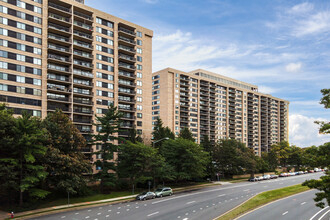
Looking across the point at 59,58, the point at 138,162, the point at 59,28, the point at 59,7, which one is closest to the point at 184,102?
the point at 59,58

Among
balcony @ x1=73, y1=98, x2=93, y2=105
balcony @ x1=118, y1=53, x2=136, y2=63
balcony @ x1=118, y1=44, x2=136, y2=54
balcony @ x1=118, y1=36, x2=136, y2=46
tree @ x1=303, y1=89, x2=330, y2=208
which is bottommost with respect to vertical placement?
tree @ x1=303, y1=89, x2=330, y2=208

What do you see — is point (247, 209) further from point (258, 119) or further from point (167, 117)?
point (258, 119)

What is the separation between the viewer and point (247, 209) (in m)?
32.6

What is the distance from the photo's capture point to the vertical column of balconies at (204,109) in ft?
355

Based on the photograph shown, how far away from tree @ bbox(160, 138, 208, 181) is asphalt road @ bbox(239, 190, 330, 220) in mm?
17494

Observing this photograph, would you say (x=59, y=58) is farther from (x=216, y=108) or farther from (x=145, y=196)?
(x=216, y=108)

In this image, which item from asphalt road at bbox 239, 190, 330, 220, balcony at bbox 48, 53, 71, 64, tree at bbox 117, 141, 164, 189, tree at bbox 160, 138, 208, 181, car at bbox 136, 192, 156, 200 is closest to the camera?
asphalt road at bbox 239, 190, 330, 220

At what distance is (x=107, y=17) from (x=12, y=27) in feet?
73.3

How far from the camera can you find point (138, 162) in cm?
4519

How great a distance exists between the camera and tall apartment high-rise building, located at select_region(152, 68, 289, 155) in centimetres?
9950

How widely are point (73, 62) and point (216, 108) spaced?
238ft

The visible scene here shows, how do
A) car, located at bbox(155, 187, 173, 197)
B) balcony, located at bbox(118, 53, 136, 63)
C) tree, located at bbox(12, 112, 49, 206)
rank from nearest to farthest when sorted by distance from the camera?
tree, located at bbox(12, 112, 49, 206) → car, located at bbox(155, 187, 173, 197) → balcony, located at bbox(118, 53, 136, 63)

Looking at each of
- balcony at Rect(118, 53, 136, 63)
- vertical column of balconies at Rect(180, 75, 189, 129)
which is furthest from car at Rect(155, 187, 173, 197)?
vertical column of balconies at Rect(180, 75, 189, 129)

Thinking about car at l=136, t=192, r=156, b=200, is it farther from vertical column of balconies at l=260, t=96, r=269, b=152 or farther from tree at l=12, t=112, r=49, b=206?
vertical column of balconies at l=260, t=96, r=269, b=152
